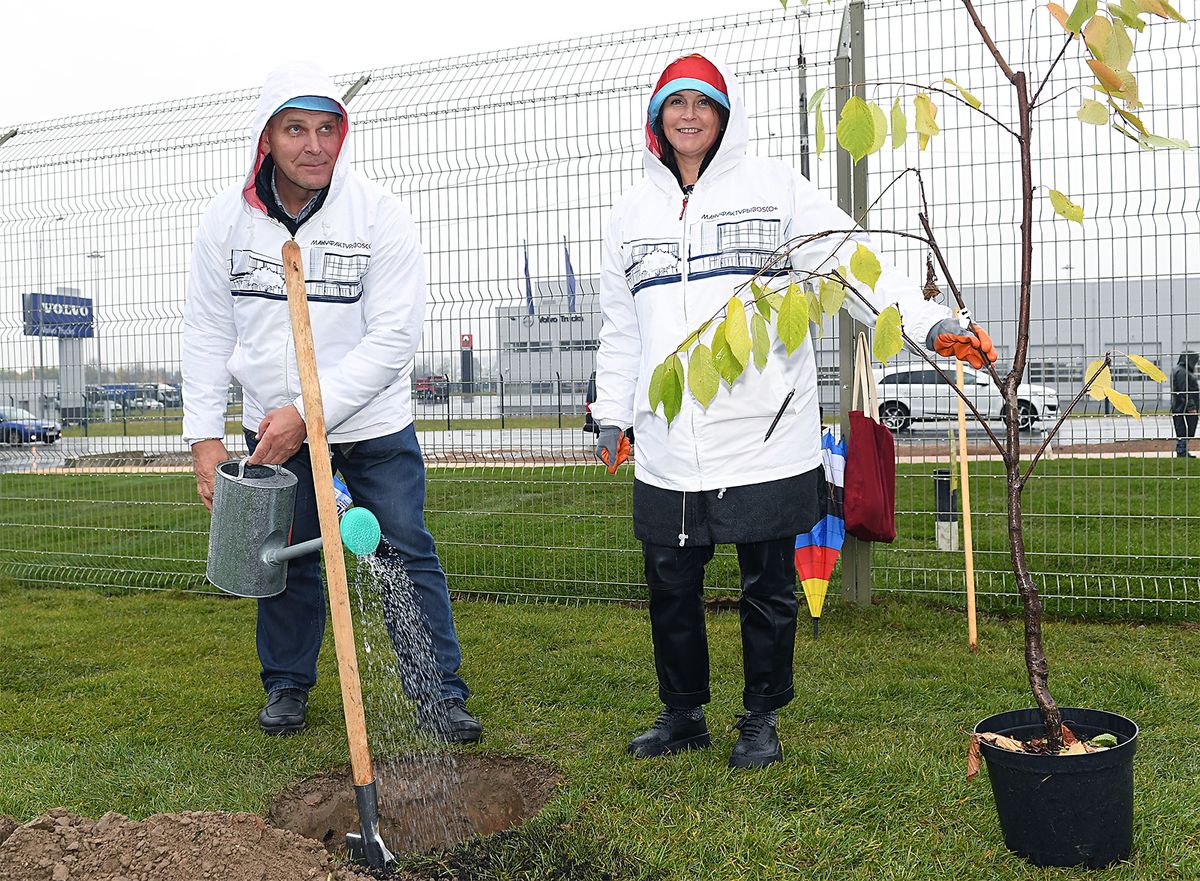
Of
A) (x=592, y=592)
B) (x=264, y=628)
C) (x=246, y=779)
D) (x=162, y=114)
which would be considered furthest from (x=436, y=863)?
(x=162, y=114)

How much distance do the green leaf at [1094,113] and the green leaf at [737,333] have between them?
782mm

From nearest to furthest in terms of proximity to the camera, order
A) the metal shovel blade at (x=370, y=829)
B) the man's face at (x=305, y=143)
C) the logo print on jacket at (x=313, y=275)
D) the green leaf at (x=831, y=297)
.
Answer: the green leaf at (x=831, y=297), the metal shovel blade at (x=370, y=829), the man's face at (x=305, y=143), the logo print on jacket at (x=313, y=275)

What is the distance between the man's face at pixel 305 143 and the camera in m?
3.25

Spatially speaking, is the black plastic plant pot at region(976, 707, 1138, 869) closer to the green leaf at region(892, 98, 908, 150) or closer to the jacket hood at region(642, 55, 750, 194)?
the green leaf at region(892, 98, 908, 150)

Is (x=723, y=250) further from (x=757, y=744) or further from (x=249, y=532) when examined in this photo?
(x=249, y=532)

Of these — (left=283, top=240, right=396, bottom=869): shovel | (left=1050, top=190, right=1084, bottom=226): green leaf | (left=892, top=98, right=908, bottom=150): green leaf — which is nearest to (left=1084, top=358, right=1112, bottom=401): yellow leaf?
(left=1050, top=190, right=1084, bottom=226): green leaf

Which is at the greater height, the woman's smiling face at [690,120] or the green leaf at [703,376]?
the woman's smiling face at [690,120]

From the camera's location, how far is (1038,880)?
7.99ft

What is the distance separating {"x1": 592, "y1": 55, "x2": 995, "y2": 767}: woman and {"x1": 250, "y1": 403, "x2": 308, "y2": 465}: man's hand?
1.00 meters

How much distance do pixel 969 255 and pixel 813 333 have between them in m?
1.56

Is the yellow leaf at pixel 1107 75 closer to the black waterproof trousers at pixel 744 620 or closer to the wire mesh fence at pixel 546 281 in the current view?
the black waterproof trousers at pixel 744 620

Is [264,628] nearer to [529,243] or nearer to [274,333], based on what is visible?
[274,333]

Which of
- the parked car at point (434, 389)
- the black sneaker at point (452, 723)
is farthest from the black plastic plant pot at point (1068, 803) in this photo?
the parked car at point (434, 389)

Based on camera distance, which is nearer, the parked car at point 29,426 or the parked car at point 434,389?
the parked car at point 434,389
